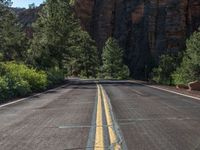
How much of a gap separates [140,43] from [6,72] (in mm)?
83557

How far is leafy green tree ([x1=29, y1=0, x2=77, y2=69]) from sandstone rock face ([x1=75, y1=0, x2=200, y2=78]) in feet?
119

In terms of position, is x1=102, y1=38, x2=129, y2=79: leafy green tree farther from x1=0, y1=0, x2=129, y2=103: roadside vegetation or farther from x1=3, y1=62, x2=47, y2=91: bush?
x1=3, y1=62, x2=47, y2=91: bush

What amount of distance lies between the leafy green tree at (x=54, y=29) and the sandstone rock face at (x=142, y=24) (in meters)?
36.2

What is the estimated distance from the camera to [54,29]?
192 ft

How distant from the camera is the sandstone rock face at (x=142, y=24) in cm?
9519

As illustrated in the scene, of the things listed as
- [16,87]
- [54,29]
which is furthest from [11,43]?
[16,87]

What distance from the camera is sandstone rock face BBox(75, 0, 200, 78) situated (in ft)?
312

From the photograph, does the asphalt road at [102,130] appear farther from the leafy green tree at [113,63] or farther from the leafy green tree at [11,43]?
the leafy green tree at [113,63]

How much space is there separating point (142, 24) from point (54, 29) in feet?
178

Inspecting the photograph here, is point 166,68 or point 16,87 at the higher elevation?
point 166,68

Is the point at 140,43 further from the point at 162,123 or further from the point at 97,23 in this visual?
the point at 162,123

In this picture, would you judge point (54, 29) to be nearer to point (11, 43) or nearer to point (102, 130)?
point (11, 43)

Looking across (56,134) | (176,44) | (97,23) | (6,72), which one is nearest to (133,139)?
(56,134)

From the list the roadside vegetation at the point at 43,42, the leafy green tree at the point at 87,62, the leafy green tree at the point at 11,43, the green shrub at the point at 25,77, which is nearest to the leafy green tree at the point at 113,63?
the leafy green tree at the point at 87,62
